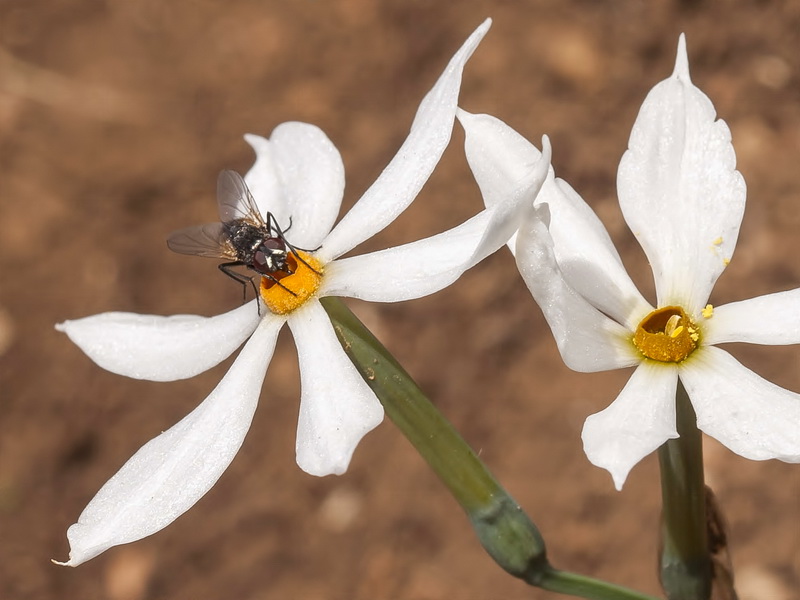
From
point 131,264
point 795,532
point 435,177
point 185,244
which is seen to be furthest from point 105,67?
point 795,532

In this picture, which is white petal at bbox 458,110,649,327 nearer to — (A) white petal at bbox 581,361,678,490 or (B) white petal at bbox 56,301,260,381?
(A) white petal at bbox 581,361,678,490

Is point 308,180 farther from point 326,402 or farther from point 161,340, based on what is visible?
point 326,402

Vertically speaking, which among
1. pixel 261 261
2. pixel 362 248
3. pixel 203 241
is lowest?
pixel 261 261

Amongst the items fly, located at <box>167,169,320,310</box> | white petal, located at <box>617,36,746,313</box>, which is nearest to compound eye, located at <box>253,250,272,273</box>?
fly, located at <box>167,169,320,310</box>

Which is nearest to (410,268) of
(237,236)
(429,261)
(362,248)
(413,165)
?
(429,261)

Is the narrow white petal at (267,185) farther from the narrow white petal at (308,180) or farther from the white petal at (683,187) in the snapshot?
the white petal at (683,187)

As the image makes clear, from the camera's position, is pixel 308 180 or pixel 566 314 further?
pixel 308 180
